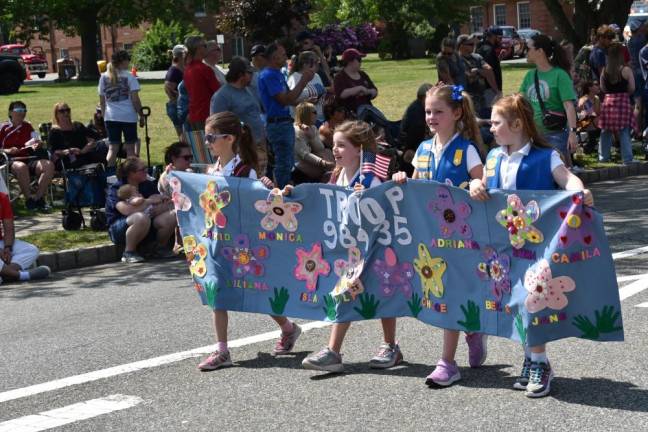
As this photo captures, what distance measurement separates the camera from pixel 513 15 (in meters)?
80.6

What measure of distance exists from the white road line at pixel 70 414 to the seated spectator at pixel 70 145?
32.3ft

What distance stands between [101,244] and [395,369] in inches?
271

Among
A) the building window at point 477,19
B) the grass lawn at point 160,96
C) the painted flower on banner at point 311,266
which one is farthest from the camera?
the building window at point 477,19

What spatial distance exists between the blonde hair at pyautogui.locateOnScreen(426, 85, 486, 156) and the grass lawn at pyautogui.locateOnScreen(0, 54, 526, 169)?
47.7ft

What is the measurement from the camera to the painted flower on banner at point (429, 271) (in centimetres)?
682

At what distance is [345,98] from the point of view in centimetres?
1608

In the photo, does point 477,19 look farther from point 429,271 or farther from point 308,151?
point 429,271

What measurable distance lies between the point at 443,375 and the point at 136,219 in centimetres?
672

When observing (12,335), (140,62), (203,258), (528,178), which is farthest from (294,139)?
(140,62)

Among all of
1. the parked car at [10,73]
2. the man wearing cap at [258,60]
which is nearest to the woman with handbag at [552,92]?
the man wearing cap at [258,60]

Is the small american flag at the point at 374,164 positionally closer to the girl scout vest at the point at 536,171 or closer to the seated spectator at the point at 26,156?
the girl scout vest at the point at 536,171

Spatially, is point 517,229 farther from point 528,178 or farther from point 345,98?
point 345,98

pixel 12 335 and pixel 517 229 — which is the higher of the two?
pixel 517 229

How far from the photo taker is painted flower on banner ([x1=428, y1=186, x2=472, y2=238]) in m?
6.68
